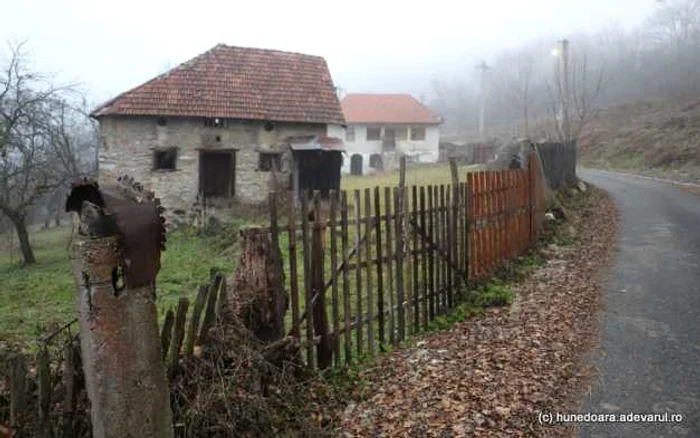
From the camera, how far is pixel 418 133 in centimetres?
4094

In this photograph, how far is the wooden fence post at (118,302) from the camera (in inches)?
90.8

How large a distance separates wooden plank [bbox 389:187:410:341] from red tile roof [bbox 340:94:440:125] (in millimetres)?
35263

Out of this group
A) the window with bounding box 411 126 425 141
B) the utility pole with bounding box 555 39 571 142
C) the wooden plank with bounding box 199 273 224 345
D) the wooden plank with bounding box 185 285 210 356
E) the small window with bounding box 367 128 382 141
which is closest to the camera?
the wooden plank with bounding box 185 285 210 356

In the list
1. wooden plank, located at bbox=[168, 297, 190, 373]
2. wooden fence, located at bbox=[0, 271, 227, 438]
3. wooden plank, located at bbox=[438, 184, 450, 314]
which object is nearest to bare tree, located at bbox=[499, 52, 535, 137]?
wooden plank, located at bbox=[438, 184, 450, 314]

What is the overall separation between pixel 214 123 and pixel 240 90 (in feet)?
6.39

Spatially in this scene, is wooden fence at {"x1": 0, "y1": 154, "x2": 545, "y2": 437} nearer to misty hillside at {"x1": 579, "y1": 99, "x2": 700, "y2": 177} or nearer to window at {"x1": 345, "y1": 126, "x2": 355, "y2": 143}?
misty hillside at {"x1": 579, "y1": 99, "x2": 700, "y2": 177}

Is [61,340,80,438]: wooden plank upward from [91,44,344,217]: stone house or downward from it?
downward

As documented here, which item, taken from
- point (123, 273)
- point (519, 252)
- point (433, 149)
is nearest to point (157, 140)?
point (519, 252)

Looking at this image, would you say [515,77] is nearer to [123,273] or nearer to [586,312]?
[586,312]

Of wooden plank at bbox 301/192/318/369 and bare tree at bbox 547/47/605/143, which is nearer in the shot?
wooden plank at bbox 301/192/318/369

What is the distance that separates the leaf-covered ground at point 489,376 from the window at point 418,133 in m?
34.6

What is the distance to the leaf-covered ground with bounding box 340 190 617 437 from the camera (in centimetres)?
391

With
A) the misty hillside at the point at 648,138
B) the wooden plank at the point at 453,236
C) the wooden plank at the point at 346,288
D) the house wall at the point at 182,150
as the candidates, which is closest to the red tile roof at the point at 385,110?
the misty hillside at the point at 648,138

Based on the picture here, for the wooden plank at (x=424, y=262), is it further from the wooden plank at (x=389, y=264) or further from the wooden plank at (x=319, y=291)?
the wooden plank at (x=319, y=291)
